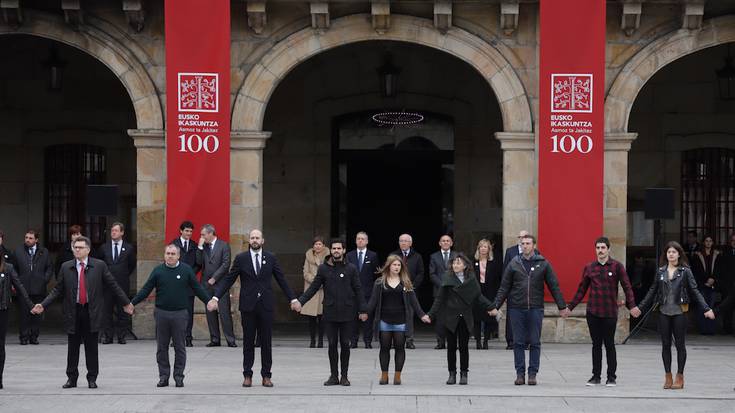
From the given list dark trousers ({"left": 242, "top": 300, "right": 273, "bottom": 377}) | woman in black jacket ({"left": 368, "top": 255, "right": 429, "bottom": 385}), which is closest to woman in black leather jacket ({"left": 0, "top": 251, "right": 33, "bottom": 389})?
dark trousers ({"left": 242, "top": 300, "right": 273, "bottom": 377})

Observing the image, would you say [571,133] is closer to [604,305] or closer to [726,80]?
[604,305]

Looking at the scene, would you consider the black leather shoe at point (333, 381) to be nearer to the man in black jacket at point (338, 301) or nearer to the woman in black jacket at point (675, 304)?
the man in black jacket at point (338, 301)

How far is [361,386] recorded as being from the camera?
14391mm

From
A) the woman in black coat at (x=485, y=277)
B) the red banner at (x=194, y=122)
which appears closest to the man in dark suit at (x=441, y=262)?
the woman in black coat at (x=485, y=277)

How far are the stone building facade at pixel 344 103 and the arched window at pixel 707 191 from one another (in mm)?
228

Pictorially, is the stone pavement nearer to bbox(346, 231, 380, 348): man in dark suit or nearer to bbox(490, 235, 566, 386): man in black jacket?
bbox(490, 235, 566, 386): man in black jacket

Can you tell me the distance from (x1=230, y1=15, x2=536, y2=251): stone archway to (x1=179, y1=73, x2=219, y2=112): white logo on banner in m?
0.58

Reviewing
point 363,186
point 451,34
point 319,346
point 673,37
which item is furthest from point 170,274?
point 363,186

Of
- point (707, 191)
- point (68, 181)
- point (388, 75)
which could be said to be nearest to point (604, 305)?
point (388, 75)

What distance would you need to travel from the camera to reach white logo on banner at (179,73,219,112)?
62.4 feet

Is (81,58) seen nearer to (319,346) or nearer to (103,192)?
(103,192)

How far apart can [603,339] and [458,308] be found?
1.64 m

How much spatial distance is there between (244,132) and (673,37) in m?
6.36

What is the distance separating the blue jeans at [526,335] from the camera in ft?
47.7
